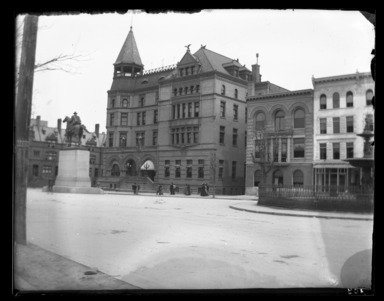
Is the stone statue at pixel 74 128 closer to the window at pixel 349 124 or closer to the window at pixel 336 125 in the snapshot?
the window at pixel 336 125

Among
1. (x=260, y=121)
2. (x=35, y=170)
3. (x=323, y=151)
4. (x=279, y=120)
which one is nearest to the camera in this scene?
(x=35, y=170)

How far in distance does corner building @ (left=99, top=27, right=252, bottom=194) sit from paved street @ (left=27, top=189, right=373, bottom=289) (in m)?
0.51

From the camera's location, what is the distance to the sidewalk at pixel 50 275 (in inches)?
120

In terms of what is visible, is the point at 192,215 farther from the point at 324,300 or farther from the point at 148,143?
the point at 324,300

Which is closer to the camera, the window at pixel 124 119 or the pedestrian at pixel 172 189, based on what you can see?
the pedestrian at pixel 172 189

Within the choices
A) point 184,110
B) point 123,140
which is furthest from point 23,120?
point 184,110

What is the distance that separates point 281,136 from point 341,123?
81.2 inches

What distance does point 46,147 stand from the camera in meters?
4.54

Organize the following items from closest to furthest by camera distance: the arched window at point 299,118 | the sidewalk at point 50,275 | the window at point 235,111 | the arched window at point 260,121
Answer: the sidewalk at point 50,275, the arched window at point 299,118, the arched window at point 260,121, the window at point 235,111

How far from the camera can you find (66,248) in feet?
14.1

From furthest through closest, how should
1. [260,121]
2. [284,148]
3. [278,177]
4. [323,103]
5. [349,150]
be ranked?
1. [278,177]
2. [284,148]
3. [260,121]
4. [323,103]
5. [349,150]

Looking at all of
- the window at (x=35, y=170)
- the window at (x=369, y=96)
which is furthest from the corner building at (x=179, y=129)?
the window at (x=369, y=96)

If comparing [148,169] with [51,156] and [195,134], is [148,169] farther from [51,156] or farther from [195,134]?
[51,156]

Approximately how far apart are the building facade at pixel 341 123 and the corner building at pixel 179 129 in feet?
4.48
